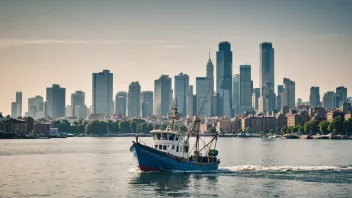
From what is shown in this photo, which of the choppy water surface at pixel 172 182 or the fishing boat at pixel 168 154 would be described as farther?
the fishing boat at pixel 168 154

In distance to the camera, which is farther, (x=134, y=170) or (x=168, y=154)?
(x=134, y=170)

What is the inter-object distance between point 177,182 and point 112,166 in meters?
31.6

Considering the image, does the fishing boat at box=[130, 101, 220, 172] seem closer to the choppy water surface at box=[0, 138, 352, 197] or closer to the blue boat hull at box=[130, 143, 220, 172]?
the blue boat hull at box=[130, 143, 220, 172]

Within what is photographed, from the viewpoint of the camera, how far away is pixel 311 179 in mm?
98875

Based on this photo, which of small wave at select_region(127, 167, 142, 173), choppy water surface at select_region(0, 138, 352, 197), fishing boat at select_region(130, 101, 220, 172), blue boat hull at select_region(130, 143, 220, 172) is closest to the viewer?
choppy water surface at select_region(0, 138, 352, 197)

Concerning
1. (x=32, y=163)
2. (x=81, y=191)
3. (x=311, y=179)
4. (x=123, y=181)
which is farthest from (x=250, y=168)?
(x=32, y=163)

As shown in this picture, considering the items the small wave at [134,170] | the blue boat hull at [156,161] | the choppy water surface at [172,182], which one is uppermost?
the blue boat hull at [156,161]

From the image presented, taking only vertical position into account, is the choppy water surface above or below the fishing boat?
below

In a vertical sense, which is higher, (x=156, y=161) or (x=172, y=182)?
(x=156, y=161)

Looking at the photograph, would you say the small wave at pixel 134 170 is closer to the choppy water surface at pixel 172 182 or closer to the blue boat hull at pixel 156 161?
the choppy water surface at pixel 172 182

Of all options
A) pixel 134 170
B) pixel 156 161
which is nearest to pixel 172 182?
pixel 156 161


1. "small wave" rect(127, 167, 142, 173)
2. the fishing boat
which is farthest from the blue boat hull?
"small wave" rect(127, 167, 142, 173)

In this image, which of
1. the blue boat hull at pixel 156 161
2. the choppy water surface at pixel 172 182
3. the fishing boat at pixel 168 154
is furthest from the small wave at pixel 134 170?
the blue boat hull at pixel 156 161

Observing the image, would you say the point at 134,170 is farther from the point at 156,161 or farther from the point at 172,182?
the point at 172,182
